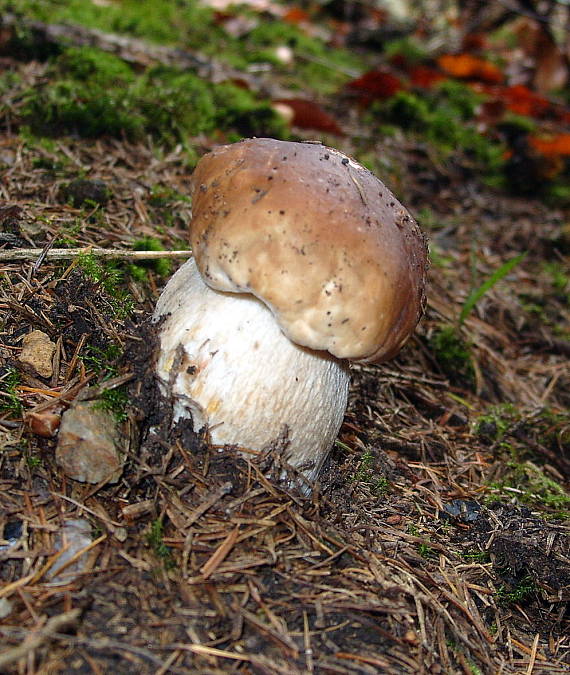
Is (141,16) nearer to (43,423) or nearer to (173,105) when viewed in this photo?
(173,105)

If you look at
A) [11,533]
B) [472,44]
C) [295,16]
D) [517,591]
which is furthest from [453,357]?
[472,44]

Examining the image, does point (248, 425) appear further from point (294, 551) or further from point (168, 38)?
point (168, 38)

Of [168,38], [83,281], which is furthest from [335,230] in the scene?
[168,38]

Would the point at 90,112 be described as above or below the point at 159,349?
above

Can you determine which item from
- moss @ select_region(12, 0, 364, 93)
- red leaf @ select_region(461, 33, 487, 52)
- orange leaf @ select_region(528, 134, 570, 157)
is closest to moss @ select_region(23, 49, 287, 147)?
moss @ select_region(12, 0, 364, 93)

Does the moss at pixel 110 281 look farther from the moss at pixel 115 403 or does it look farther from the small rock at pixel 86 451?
the small rock at pixel 86 451

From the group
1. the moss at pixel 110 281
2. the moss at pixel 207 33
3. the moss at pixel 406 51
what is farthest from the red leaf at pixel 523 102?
the moss at pixel 110 281
